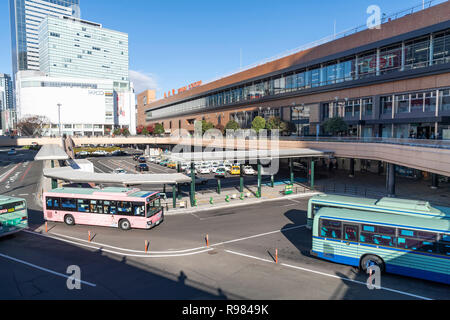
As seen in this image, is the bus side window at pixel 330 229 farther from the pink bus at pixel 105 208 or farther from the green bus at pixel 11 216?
the green bus at pixel 11 216

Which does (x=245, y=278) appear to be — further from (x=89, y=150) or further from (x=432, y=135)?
(x=89, y=150)

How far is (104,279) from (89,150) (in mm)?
86355

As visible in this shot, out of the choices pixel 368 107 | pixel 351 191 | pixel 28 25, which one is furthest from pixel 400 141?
pixel 28 25

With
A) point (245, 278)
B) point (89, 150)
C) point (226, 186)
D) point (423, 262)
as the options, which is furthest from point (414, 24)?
point (89, 150)

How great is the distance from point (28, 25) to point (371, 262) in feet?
771

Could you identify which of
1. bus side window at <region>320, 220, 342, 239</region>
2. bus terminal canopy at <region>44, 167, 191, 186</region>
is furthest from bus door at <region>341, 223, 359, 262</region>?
bus terminal canopy at <region>44, 167, 191, 186</region>

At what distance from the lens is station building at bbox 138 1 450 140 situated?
37.5 metres

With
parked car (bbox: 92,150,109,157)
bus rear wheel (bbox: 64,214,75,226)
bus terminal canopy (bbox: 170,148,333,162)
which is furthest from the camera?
parked car (bbox: 92,150,109,157)

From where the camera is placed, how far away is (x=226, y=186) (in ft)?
126

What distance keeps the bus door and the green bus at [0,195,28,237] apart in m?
18.7

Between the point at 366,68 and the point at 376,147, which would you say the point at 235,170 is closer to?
the point at 376,147

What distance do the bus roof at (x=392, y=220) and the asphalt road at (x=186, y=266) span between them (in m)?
2.45

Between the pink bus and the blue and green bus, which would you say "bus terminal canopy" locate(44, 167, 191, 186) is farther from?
the blue and green bus
